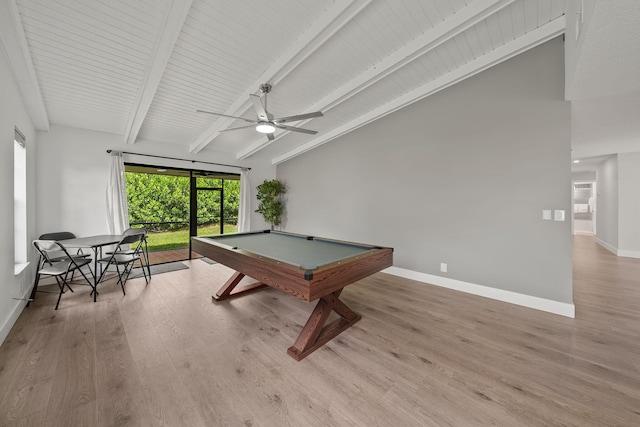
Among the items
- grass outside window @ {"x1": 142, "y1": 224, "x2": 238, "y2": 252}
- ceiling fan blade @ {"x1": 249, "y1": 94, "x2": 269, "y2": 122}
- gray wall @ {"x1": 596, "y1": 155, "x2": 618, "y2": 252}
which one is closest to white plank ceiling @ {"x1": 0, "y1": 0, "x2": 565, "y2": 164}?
→ ceiling fan blade @ {"x1": 249, "y1": 94, "x2": 269, "y2": 122}

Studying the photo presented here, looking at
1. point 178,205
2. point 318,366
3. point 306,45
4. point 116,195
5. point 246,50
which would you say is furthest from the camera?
point 178,205

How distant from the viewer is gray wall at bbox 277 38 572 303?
2721 mm

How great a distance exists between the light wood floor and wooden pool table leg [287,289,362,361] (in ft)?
0.21

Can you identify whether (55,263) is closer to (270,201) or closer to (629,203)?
(270,201)

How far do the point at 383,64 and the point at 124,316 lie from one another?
13.9 feet

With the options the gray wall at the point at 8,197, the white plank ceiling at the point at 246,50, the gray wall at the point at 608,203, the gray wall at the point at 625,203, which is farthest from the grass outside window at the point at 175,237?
the gray wall at the point at 608,203

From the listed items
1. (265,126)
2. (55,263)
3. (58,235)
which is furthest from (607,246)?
(58,235)

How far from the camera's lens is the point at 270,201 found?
6.09 metres

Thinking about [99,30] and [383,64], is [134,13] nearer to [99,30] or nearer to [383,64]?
[99,30]

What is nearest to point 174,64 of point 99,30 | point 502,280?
point 99,30

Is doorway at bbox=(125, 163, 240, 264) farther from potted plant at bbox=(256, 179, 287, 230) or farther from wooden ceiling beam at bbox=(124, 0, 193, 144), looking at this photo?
wooden ceiling beam at bbox=(124, 0, 193, 144)

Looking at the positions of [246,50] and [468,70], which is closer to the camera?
[246,50]

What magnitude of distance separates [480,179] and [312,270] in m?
2.88

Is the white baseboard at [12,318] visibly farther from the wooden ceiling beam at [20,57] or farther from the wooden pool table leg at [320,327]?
the wooden pool table leg at [320,327]
